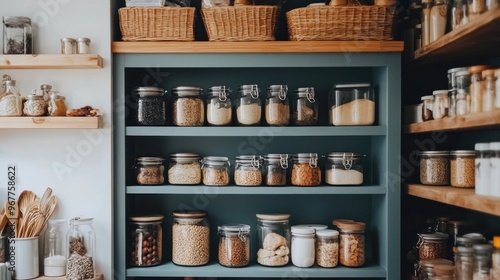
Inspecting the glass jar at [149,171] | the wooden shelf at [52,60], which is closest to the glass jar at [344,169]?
the glass jar at [149,171]

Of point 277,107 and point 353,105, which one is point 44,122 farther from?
point 353,105

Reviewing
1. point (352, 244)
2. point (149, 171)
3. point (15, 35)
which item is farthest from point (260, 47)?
point (15, 35)

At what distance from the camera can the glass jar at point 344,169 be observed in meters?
2.48

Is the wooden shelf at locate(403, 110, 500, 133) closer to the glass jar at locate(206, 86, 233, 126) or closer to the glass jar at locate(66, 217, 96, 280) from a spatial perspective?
the glass jar at locate(206, 86, 233, 126)

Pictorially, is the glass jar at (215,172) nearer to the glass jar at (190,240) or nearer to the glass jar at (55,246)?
the glass jar at (190,240)

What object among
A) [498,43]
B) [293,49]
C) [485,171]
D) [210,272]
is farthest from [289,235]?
[498,43]

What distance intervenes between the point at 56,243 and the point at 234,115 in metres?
1.02

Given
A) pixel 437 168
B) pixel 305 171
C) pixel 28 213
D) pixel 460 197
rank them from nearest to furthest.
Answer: pixel 460 197, pixel 437 168, pixel 28 213, pixel 305 171

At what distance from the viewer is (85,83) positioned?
8.02ft

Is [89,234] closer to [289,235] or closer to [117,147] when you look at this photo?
[117,147]

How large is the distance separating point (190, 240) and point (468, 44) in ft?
4.70

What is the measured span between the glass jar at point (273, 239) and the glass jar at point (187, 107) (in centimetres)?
54

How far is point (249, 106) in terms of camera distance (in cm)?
248

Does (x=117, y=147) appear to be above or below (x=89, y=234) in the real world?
above
